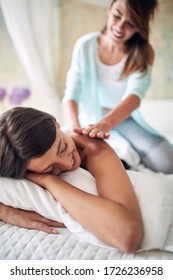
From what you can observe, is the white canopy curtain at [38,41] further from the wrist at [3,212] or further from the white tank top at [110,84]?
the wrist at [3,212]

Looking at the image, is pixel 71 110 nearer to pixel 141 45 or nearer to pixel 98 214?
pixel 141 45

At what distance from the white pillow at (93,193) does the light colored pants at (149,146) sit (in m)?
0.51

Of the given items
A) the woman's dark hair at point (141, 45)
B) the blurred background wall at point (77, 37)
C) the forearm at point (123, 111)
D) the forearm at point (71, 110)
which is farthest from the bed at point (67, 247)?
the blurred background wall at point (77, 37)

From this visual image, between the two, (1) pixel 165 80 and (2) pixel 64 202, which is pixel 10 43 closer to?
(1) pixel 165 80

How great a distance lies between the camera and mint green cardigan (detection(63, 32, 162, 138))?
1379 millimetres

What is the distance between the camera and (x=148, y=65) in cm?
140

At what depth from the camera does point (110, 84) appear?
1456 millimetres

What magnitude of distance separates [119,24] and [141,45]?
0.14m

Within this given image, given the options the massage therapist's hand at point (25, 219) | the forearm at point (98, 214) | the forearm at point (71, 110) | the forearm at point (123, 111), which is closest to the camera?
Answer: the forearm at point (98, 214)

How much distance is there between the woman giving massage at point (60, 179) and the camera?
2.16ft

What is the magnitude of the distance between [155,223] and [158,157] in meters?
0.68

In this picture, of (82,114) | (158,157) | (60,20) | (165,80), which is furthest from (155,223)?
(60,20)
